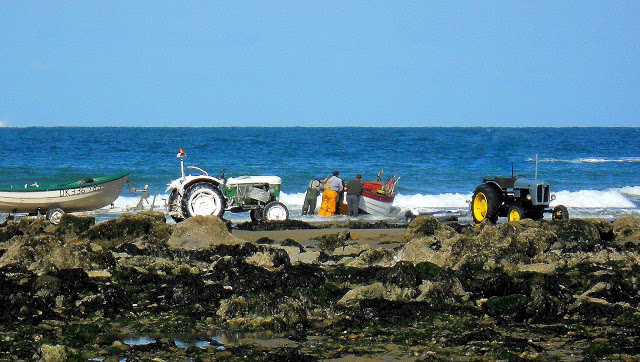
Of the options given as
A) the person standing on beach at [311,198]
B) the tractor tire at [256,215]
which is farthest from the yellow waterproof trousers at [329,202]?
the tractor tire at [256,215]

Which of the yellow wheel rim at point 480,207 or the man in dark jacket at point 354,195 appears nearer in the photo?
the yellow wheel rim at point 480,207

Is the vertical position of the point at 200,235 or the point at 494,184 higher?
the point at 494,184

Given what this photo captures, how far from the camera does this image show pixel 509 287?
8688mm

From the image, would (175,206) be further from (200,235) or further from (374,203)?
(374,203)

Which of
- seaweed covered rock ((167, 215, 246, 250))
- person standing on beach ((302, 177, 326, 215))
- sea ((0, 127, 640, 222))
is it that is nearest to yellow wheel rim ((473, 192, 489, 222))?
sea ((0, 127, 640, 222))

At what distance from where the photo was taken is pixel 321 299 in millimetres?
8469

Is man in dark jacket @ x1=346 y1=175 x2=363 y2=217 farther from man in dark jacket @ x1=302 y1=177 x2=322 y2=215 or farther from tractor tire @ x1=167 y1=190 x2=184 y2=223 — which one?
tractor tire @ x1=167 y1=190 x2=184 y2=223

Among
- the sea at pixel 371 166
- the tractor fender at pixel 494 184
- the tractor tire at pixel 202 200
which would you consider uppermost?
the tractor fender at pixel 494 184

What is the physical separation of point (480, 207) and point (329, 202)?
15.6ft

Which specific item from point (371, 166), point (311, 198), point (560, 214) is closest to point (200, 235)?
point (560, 214)

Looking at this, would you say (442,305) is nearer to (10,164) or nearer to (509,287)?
(509,287)

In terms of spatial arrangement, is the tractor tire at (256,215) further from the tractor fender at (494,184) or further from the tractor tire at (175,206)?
the tractor fender at (494,184)

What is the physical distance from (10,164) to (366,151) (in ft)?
70.5

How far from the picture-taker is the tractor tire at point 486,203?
54.8ft
